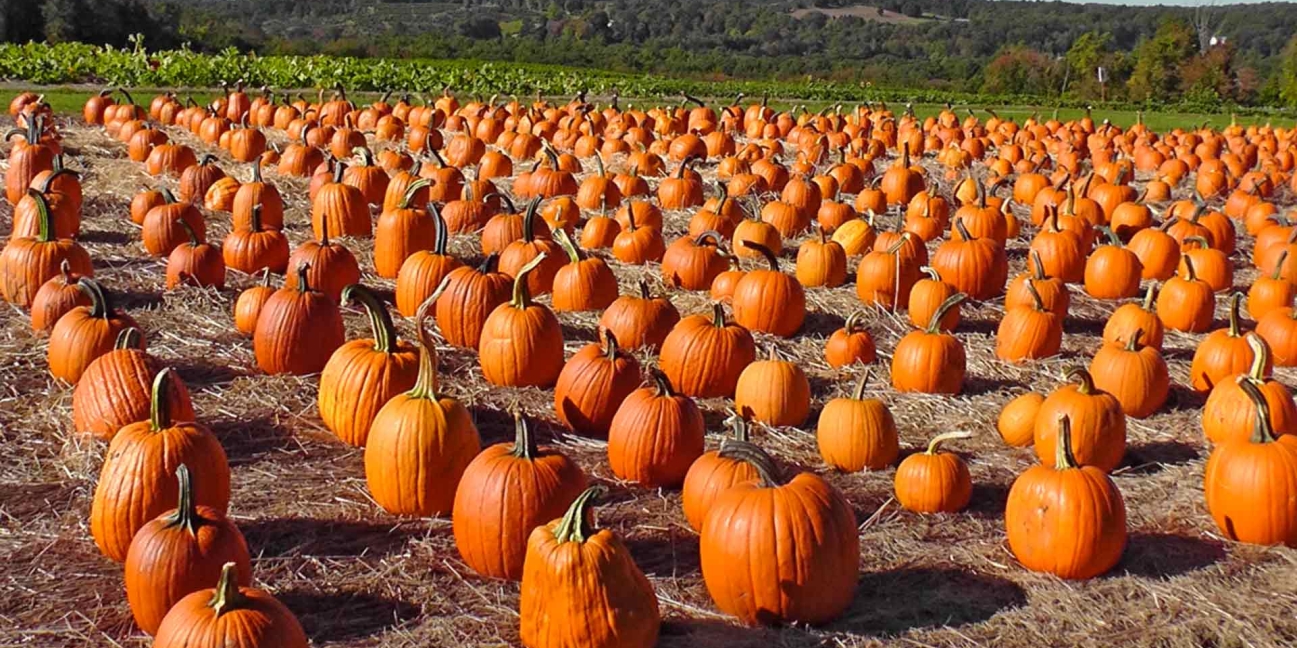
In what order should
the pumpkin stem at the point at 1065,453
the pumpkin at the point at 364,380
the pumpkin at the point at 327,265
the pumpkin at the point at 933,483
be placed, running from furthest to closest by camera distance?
1. the pumpkin at the point at 327,265
2. the pumpkin at the point at 364,380
3. the pumpkin at the point at 933,483
4. the pumpkin stem at the point at 1065,453

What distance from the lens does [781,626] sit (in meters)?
4.23

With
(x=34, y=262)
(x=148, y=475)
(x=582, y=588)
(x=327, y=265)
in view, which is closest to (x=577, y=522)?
(x=582, y=588)

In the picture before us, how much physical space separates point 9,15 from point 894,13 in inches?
3757

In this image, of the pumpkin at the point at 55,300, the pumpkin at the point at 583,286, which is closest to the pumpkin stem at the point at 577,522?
the pumpkin at the point at 583,286

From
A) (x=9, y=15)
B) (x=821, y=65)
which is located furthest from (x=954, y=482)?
(x=821, y=65)

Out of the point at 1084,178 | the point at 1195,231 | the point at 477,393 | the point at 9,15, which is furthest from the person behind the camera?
the point at 9,15

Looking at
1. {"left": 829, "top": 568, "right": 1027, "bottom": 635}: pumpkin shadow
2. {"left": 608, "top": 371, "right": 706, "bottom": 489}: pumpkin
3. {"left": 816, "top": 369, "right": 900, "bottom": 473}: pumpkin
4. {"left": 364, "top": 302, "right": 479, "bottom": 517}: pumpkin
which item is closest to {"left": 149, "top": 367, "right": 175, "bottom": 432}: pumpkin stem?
{"left": 364, "top": 302, "right": 479, "bottom": 517}: pumpkin

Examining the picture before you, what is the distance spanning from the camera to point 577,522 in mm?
3820

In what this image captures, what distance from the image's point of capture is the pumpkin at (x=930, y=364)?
667 cm

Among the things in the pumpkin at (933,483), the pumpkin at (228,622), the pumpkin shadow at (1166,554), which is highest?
the pumpkin at (228,622)

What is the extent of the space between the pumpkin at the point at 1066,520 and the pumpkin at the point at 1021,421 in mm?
1230

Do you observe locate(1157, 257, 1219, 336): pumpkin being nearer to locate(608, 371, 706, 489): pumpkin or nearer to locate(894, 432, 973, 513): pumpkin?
locate(894, 432, 973, 513): pumpkin

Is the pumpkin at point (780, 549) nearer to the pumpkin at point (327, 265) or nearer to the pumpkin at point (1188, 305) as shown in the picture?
the pumpkin at point (327, 265)

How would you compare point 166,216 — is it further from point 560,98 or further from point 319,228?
point 560,98
